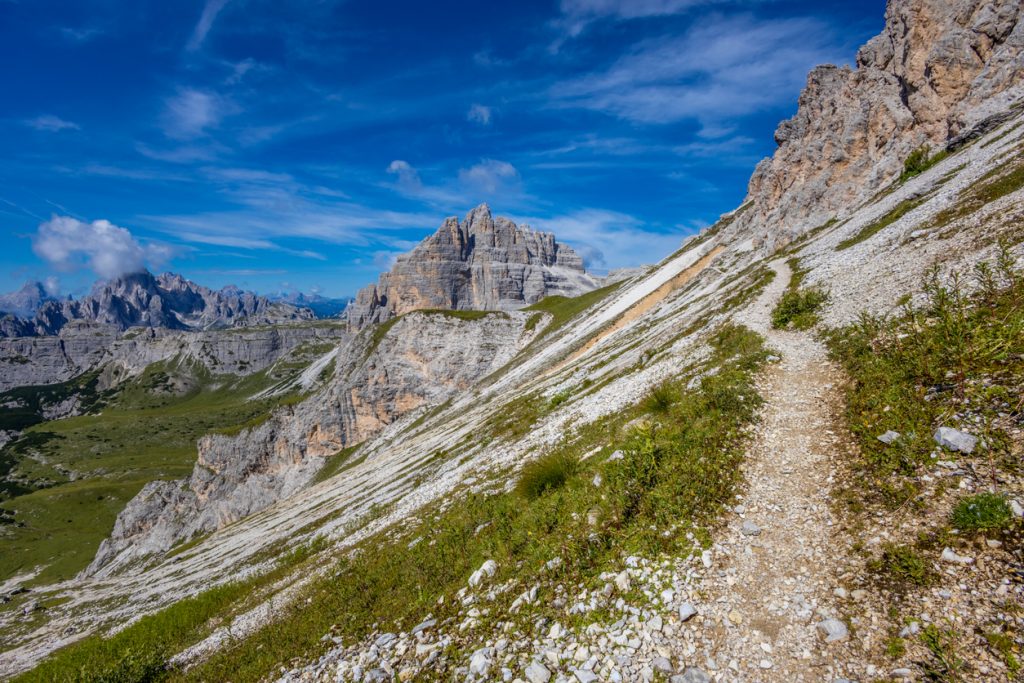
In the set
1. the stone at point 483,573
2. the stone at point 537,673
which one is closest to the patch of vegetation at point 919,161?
the stone at point 483,573

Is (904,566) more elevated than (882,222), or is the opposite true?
(882,222)

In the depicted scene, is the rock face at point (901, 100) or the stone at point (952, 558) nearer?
the stone at point (952, 558)

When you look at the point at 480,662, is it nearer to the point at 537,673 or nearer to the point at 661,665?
the point at 537,673

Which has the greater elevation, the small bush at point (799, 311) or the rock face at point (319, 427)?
the rock face at point (319, 427)

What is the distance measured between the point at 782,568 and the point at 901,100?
80.5 meters

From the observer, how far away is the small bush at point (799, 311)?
21.3m

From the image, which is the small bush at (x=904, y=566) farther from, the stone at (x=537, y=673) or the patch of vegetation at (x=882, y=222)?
the patch of vegetation at (x=882, y=222)

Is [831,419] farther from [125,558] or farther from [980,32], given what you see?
[125,558]

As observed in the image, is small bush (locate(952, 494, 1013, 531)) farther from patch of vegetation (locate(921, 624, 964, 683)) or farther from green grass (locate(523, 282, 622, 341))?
green grass (locate(523, 282, 622, 341))

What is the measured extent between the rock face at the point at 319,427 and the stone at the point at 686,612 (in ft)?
317

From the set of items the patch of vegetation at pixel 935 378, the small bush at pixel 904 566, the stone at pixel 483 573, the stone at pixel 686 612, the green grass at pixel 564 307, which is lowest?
the small bush at pixel 904 566

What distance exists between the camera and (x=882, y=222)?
33.6 metres

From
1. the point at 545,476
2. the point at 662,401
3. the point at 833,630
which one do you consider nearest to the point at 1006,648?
the point at 833,630

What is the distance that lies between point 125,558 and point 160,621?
129 metres
